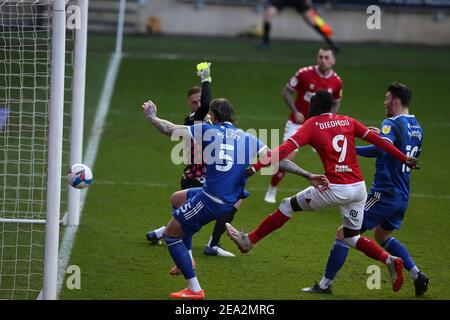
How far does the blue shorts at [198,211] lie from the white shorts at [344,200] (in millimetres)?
903

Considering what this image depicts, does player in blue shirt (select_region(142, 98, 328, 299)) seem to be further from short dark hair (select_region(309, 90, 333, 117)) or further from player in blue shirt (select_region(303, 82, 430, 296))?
player in blue shirt (select_region(303, 82, 430, 296))

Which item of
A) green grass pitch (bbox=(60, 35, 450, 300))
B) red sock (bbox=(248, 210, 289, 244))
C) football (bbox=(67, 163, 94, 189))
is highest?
football (bbox=(67, 163, 94, 189))

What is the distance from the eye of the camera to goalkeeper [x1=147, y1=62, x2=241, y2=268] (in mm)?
10148

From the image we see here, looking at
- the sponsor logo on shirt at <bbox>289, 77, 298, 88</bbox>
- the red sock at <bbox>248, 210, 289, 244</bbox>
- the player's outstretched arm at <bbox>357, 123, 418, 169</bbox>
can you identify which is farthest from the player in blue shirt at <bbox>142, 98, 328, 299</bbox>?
the sponsor logo on shirt at <bbox>289, 77, 298, 88</bbox>

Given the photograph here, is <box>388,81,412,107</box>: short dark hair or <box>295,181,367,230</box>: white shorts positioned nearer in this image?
<box>295,181,367,230</box>: white shorts

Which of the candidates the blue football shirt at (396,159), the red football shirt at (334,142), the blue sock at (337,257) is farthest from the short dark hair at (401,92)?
the blue sock at (337,257)

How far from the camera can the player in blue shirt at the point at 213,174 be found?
9.20 m

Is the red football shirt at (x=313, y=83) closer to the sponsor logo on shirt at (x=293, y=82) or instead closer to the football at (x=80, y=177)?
the sponsor logo on shirt at (x=293, y=82)

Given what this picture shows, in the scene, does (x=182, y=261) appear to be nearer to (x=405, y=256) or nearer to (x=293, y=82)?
(x=405, y=256)

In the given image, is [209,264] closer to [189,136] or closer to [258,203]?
[189,136]

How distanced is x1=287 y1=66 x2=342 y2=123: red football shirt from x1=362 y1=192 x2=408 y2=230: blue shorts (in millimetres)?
4199

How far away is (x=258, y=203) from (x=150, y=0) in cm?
1610

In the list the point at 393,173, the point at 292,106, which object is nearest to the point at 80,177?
the point at 393,173
